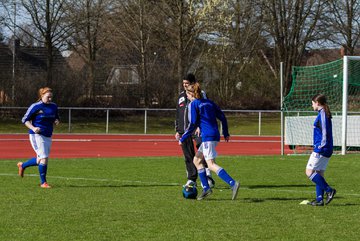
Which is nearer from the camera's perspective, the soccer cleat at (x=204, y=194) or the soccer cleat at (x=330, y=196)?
the soccer cleat at (x=330, y=196)

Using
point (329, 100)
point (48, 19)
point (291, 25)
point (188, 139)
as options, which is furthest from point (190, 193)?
point (291, 25)

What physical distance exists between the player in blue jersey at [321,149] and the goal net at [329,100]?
1132cm

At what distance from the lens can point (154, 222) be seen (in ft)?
30.2

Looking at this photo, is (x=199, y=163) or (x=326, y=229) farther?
(x=199, y=163)

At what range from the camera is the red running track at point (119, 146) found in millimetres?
24844

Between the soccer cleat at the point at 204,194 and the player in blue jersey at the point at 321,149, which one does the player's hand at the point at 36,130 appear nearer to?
the soccer cleat at the point at 204,194

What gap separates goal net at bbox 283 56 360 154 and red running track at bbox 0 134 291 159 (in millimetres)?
919

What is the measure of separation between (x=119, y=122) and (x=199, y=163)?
26.7m

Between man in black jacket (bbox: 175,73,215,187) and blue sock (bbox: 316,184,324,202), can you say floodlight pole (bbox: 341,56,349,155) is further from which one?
blue sock (bbox: 316,184,324,202)

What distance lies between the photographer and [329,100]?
27.7 metres

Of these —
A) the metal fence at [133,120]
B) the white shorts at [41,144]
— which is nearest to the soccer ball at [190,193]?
the white shorts at [41,144]

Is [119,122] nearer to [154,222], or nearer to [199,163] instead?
[199,163]

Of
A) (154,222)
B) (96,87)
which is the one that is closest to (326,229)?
(154,222)

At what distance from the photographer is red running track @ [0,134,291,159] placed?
2484 cm
